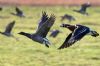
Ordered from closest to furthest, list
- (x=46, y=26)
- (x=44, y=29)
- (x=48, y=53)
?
(x=46, y=26), (x=44, y=29), (x=48, y=53)

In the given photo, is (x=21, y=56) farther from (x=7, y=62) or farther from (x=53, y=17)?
(x=53, y=17)

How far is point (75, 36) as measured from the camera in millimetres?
13359

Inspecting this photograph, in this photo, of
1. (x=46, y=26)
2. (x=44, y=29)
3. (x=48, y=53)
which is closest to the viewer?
(x=46, y=26)

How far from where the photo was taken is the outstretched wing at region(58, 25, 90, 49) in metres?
13.0

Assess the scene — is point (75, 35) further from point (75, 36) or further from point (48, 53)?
point (48, 53)

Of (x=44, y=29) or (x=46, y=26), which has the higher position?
(x=46, y=26)

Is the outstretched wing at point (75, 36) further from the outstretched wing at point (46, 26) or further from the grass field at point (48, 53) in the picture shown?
the grass field at point (48, 53)

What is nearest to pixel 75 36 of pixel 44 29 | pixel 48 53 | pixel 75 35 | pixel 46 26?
pixel 75 35

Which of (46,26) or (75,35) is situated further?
(46,26)

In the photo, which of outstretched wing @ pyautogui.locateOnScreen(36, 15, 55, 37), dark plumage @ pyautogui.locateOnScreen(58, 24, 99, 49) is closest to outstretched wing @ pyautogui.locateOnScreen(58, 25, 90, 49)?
dark plumage @ pyautogui.locateOnScreen(58, 24, 99, 49)

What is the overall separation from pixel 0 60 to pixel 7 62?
36 cm

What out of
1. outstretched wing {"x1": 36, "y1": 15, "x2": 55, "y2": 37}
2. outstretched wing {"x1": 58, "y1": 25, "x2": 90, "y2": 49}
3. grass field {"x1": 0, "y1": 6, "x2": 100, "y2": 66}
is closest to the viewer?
outstretched wing {"x1": 58, "y1": 25, "x2": 90, "y2": 49}

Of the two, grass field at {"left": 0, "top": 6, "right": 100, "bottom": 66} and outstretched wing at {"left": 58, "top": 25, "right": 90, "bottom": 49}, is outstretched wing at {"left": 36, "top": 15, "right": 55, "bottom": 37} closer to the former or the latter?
outstretched wing at {"left": 58, "top": 25, "right": 90, "bottom": 49}

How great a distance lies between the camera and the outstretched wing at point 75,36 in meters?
13.0
